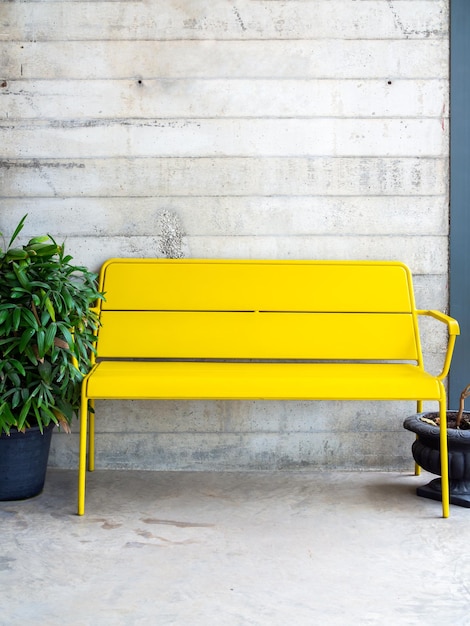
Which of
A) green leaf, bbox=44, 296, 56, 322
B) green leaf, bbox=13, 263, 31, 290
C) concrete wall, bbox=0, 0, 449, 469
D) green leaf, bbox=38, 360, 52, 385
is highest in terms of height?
concrete wall, bbox=0, 0, 449, 469

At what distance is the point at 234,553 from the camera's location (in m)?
2.61

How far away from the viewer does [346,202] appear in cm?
357

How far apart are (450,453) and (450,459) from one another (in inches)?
1.0

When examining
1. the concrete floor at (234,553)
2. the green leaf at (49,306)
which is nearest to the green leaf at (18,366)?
the green leaf at (49,306)

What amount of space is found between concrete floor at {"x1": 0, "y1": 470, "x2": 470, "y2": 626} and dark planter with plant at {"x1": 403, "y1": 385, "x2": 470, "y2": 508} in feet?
0.24

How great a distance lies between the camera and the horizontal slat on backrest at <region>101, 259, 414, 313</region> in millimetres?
3424

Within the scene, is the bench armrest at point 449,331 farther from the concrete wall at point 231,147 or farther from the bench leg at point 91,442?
the bench leg at point 91,442

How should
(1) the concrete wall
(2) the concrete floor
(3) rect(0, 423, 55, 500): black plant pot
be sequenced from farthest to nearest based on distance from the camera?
(1) the concrete wall < (3) rect(0, 423, 55, 500): black plant pot < (2) the concrete floor

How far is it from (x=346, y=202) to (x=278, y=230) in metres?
0.34

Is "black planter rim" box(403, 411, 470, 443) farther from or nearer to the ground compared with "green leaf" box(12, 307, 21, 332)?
nearer to the ground

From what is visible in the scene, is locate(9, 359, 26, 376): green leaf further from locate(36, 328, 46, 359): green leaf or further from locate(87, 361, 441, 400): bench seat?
locate(87, 361, 441, 400): bench seat

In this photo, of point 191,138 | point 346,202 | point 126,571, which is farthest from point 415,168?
point 126,571

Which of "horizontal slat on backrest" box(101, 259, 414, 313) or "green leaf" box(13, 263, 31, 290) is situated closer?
"green leaf" box(13, 263, 31, 290)

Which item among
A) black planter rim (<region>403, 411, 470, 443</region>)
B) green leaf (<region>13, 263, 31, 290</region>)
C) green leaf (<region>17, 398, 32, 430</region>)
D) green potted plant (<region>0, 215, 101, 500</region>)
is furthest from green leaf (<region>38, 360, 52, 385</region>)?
black planter rim (<region>403, 411, 470, 443</region>)
